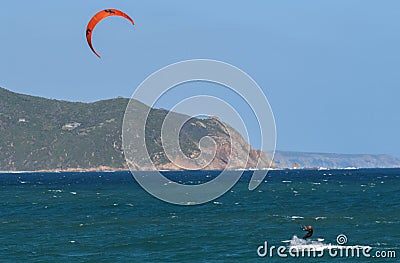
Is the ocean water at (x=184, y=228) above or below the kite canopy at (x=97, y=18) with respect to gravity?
below

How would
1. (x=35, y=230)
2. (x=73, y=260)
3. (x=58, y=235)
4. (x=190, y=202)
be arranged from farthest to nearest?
(x=190, y=202) → (x=35, y=230) → (x=58, y=235) → (x=73, y=260)

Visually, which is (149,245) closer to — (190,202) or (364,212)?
(364,212)

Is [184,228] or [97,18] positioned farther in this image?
A: [184,228]

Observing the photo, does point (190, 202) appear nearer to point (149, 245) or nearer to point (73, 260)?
point (149, 245)

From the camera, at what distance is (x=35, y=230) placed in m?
85.8

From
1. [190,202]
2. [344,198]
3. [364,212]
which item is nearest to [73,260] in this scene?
[364,212]

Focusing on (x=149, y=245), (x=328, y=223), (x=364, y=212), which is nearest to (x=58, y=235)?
(x=149, y=245)

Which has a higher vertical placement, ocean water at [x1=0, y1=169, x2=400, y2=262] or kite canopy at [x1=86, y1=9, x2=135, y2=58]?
kite canopy at [x1=86, y1=9, x2=135, y2=58]

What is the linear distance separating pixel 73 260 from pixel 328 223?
34680 millimetres

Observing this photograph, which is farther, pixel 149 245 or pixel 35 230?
pixel 35 230

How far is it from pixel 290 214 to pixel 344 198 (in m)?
37.2

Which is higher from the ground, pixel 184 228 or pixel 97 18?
pixel 97 18

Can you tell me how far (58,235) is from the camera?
7975 cm

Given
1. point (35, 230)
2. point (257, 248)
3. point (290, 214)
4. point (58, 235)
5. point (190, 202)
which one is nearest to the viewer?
point (257, 248)
